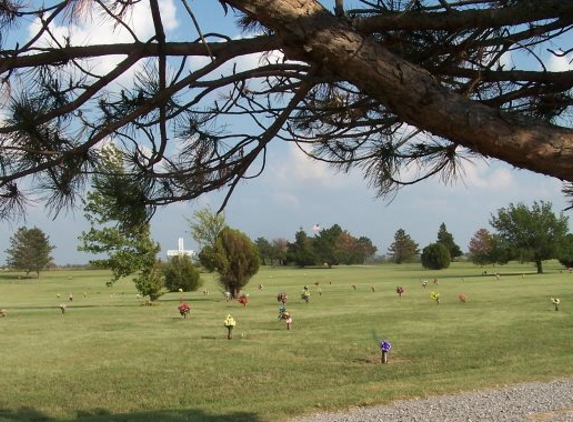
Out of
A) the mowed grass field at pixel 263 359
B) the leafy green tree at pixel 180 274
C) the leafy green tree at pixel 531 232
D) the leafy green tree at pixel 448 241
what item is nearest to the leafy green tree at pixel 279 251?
the leafy green tree at pixel 448 241

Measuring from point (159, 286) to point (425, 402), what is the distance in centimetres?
2258

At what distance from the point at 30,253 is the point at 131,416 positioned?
61.5 m

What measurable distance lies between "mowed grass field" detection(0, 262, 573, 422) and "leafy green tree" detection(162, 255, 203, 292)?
1056 centimetres

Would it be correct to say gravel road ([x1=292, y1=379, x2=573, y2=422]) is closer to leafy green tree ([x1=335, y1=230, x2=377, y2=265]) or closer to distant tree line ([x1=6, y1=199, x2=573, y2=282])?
distant tree line ([x1=6, y1=199, x2=573, y2=282])

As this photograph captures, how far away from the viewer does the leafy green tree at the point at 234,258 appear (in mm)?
27328

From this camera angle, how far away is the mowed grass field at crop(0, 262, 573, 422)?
8422 mm

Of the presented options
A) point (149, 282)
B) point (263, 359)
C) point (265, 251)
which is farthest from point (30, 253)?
point (263, 359)

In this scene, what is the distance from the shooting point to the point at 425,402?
7.46 meters

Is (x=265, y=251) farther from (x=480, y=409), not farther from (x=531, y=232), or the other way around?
(x=480, y=409)

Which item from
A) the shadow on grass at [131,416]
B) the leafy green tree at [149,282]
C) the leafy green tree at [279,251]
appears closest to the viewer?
the shadow on grass at [131,416]

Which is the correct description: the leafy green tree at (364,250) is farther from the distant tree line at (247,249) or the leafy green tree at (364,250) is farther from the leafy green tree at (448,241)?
the leafy green tree at (448,241)

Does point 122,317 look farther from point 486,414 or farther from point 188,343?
point 486,414

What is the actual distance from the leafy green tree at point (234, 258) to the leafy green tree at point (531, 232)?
27.7 meters

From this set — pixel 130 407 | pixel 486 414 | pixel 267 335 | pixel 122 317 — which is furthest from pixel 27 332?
pixel 486 414
